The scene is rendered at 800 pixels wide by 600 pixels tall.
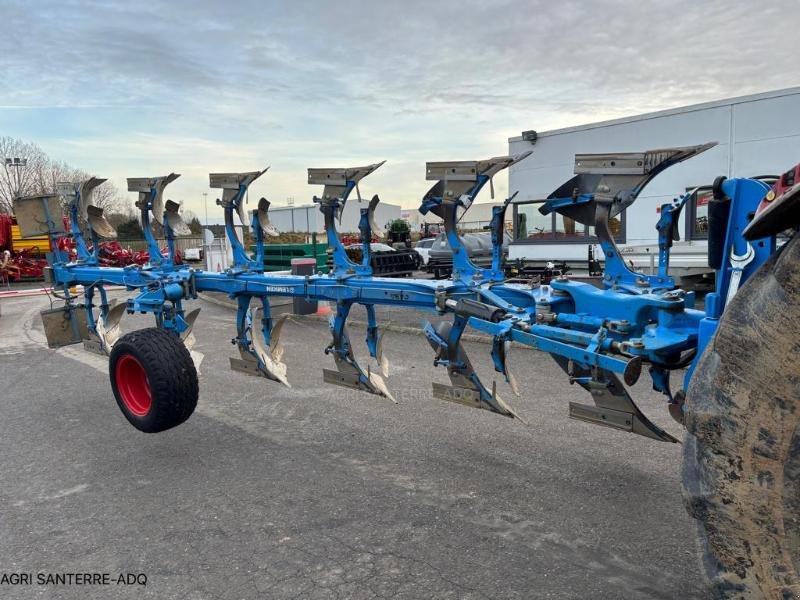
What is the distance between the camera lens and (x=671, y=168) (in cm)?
1146

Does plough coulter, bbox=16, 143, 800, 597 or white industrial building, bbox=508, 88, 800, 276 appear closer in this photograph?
plough coulter, bbox=16, 143, 800, 597

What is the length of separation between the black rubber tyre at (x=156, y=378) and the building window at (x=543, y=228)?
9.77 meters

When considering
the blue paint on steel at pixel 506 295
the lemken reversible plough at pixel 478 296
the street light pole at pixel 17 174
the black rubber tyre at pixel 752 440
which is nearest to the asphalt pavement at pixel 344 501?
the lemken reversible plough at pixel 478 296

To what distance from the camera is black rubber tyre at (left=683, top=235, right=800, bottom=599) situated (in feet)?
5.56

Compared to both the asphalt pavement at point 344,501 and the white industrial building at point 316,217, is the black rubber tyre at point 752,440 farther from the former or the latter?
the white industrial building at point 316,217

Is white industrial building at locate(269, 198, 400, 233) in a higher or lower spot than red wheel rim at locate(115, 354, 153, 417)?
higher

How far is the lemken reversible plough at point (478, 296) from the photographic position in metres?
2.98

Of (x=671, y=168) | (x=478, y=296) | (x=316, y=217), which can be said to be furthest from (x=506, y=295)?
(x=671, y=168)

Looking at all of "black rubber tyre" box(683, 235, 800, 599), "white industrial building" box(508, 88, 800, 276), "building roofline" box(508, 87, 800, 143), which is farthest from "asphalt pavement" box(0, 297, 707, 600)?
"building roofline" box(508, 87, 800, 143)

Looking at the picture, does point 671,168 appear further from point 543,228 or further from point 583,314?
point 583,314

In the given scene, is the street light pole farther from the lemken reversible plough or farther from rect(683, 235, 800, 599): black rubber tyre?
rect(683, 235, 800, 599): black rubber tyre

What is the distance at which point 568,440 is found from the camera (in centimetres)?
470

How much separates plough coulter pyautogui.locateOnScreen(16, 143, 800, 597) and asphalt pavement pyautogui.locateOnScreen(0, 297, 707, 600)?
0.48 metres

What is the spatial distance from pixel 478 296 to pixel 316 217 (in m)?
4.13
